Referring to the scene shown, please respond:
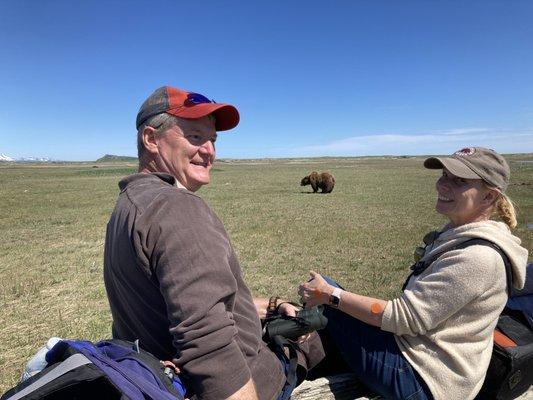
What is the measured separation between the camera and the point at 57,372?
1219 mm

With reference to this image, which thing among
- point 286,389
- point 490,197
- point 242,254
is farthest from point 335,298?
point 242,254

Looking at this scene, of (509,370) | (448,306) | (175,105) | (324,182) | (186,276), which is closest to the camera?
(186,276)

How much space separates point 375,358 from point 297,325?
0.49 meters

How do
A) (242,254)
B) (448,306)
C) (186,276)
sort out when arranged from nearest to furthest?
(186,276) → (448,306) → (242,254)

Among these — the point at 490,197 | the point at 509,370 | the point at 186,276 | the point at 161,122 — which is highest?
the point at 161,122

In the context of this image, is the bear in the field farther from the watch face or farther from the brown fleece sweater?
the brown fleece sweater

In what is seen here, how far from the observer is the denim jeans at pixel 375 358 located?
86.8 inches

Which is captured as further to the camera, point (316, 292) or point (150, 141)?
point (316, 292)

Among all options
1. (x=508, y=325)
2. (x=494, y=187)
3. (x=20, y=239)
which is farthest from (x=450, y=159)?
(x=20, y=239)

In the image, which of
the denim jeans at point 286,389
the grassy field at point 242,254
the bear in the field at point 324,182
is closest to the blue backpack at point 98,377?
the denim jeans at point 286,389

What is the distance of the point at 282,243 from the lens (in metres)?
10.2

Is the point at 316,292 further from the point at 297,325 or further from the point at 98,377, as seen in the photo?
the point at 98,377

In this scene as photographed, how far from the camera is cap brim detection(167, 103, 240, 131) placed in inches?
71.9

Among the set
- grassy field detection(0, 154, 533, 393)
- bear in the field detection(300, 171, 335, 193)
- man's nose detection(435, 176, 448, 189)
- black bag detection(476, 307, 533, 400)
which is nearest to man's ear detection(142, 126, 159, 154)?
man's nose detection(435, 176, 448, 189)
